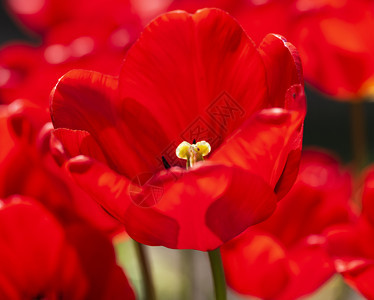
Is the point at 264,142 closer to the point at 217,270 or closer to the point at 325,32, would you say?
the point at 217,270

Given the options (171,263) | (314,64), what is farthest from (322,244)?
(171,263)

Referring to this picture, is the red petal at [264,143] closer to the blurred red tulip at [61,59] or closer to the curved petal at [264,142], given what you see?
the curved petal at [264,142]

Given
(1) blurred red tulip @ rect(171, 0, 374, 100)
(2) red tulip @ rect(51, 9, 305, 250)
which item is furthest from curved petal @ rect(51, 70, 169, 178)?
(1) blurred red tulip @ rect(171, 0, 374, 100)

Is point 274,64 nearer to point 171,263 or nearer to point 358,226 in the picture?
point 358,226

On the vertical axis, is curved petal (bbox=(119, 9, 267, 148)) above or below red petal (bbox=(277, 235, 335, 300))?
above

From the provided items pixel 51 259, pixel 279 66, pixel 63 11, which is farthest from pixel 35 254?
pixel 63 11

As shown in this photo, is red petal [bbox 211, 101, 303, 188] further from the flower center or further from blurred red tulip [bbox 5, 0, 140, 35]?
blurred red tulip [bbox 5, 0, 140, 35]
